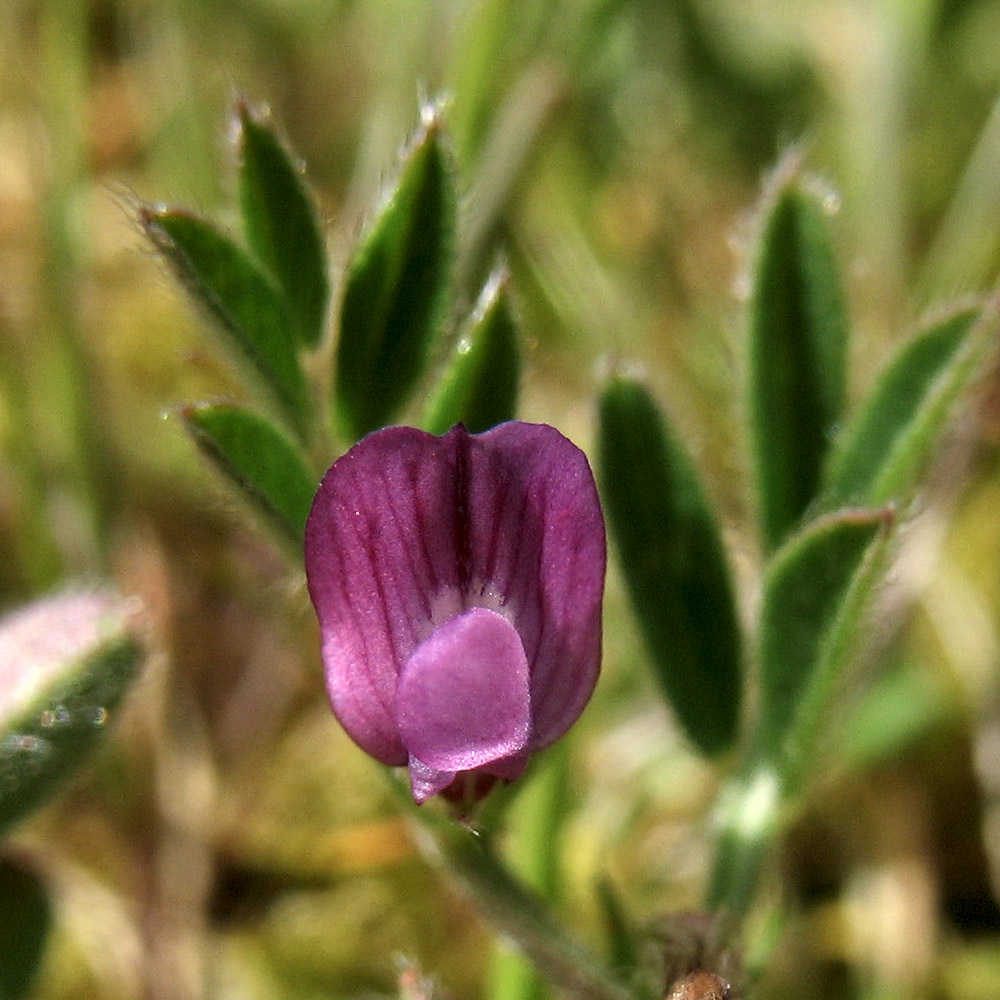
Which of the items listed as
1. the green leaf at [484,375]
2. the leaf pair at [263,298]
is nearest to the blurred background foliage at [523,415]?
the leaf pair at [263,298]

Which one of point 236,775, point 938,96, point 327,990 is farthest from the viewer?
point 938,96

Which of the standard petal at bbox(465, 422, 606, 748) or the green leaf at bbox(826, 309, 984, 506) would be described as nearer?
the standard petal at bbox(465, 422, 606, 748)

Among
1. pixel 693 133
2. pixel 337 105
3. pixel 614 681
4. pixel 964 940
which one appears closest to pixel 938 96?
pixel 693 133

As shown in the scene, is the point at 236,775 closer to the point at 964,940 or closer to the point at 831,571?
the point at 964,940

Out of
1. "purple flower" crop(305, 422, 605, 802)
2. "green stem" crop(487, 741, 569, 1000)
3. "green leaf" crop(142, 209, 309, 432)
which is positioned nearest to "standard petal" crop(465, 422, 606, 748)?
"purple flower" crop(305, 422, 605, 802)

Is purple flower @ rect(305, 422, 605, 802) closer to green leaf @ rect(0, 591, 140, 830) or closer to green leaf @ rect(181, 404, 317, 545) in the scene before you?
green leaf @ rect(181, 404, 317, 545)

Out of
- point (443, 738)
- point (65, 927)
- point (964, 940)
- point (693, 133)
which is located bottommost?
point (964, 940)

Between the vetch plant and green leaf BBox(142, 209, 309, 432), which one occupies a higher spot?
green leaf BBox(142, 209, 309, 432)
